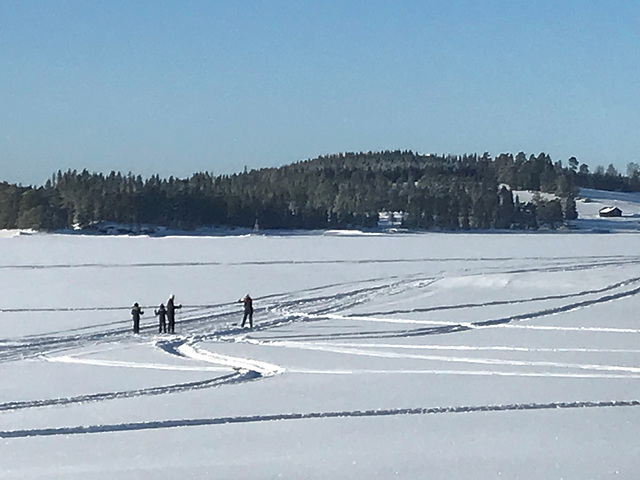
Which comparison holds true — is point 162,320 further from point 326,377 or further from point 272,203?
point 272,203

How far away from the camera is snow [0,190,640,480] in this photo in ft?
34.8

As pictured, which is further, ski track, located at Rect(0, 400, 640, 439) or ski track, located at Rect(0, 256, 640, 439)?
ski track, located at Rect(0, 256, 640, 439)

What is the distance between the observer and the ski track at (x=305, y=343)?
43.5 ft

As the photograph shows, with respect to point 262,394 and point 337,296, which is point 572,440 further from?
point 337,296

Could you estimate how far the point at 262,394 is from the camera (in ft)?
47.4

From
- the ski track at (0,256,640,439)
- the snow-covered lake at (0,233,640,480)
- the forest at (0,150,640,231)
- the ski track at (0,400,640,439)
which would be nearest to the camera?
the snow-covered lake at (0,233,640,480)

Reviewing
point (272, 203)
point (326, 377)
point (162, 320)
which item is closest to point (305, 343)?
point (162, 320)

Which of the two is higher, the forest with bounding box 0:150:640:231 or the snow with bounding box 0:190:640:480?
the forest with bounding box 0:150:640:231

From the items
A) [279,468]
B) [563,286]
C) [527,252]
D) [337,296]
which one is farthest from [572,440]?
[527,252]

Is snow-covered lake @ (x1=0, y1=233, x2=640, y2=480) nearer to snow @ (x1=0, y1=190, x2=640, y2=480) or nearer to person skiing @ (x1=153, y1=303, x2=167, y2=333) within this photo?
snow @ (x1=0, y1=190, x2=640, y2=480)

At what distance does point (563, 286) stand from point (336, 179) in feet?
407

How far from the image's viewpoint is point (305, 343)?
2083 centimetres

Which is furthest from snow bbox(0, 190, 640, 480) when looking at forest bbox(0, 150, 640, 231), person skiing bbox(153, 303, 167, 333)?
forest bbox(0, 150, 640, 231)

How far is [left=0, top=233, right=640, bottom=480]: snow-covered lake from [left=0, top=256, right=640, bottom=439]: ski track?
0.06m
